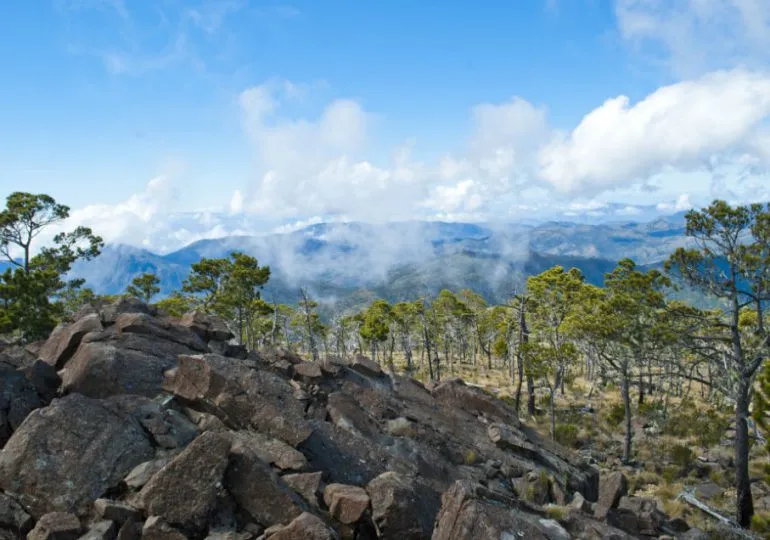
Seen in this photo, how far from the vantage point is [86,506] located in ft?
32.8

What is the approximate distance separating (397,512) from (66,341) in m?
15.2

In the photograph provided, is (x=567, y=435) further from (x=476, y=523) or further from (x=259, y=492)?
(x=259, y=492)

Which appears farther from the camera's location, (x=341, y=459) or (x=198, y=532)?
(x=341, y=459)

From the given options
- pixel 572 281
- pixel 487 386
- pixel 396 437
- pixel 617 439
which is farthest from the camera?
pixel 487 386

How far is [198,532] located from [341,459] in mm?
4705

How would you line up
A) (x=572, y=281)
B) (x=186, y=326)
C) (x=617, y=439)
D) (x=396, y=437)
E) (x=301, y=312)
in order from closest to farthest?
(x=396, y=437) < (x=186, y=326) < (x=617, y=439) < (x=572, y=281) < (x=301, y=312)

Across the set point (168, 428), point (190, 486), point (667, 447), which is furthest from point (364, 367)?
point (667, 447)

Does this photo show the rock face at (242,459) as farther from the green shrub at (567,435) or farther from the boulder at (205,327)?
the green shrub at (567,435)

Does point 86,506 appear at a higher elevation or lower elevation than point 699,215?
lower

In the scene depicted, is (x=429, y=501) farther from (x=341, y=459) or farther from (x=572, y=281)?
(x=572, y=281)

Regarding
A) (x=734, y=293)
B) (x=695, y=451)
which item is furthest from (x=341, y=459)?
(x=695, y=451)

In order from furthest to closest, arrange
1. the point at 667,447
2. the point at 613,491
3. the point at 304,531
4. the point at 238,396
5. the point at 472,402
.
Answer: the point at 667,447
the point at 472,402
the point at 613,491
the point at 238,396
the point at 304,531

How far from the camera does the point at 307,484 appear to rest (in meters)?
11.2

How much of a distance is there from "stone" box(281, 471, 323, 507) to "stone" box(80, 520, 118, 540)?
11.4 ft
